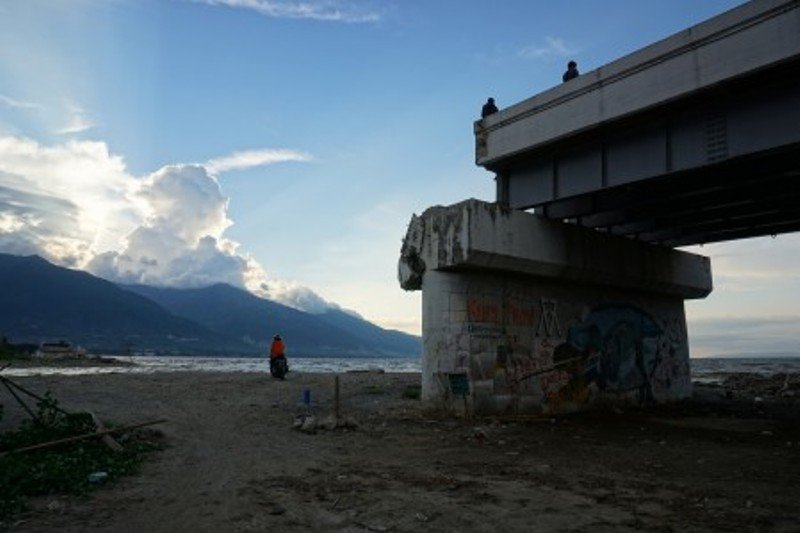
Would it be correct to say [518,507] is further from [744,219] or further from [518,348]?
[744,219]

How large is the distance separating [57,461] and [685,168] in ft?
44.6

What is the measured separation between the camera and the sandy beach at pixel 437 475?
6742mm

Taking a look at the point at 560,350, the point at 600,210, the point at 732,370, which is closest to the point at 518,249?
the point at 600,210

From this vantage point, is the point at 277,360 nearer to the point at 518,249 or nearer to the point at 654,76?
the point at 518,249

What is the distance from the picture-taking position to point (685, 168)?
537 inches

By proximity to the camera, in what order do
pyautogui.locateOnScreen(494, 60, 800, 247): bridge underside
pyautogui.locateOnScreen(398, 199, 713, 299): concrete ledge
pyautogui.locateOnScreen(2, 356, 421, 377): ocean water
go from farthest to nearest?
pyautogui.locateOnScreen(2, 356, 421, 377): ocean water
pyautogui.locateOnScreen(398, 199, 713, 299): concrete ledge
pyautogui.locateOnScreen(494, 60, 800, 247): bridge underside

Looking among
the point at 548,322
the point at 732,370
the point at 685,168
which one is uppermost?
the point at 685,168

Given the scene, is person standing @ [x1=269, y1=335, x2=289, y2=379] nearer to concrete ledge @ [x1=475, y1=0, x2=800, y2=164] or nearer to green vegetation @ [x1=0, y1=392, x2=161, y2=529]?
concrete ledge @ [x1=475, y1=0, x2=800, y2=164]

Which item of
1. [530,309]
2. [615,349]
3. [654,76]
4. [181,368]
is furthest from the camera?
[181,368]

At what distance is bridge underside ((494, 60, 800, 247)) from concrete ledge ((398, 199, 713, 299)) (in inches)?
34.6

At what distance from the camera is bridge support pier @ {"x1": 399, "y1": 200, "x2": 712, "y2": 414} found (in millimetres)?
15453

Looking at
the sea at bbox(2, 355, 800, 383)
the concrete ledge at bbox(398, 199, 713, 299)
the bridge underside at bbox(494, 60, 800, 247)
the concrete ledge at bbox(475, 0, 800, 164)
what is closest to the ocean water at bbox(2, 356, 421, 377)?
the sea at bbox(2, 355, 800, 383)

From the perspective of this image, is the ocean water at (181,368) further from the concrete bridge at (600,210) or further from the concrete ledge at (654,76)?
the concrete ledge at (654,76)

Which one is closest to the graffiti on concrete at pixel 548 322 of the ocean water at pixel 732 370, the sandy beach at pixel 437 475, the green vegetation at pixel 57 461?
the sandy beach at pixel 437 475
